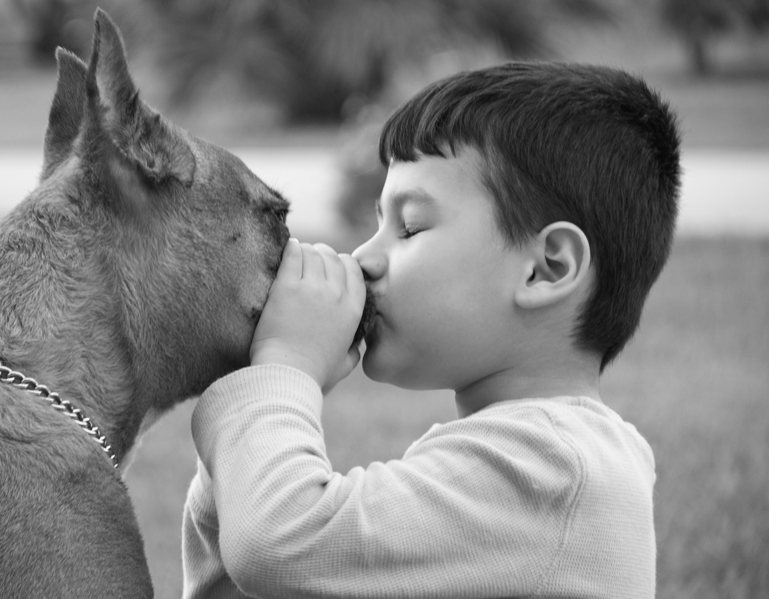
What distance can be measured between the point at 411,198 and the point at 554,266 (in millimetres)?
367

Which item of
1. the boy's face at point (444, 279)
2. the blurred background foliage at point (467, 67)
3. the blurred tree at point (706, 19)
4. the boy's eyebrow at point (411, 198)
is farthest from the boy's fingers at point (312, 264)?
the blurred tree at point (706, 19)

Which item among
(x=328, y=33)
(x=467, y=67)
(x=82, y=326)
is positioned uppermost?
(x=467, y=67)

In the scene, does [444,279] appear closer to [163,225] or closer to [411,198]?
[411,198]

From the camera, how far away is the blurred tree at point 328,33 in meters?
15.8

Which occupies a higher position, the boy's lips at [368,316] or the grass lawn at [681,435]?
the boy's lips at [368,316]

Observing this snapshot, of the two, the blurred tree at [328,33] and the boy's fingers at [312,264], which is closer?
the boy's fingers at [312,264]

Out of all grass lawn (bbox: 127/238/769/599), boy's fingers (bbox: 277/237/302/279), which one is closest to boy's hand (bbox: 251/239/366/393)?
boy's fingers (bbox: 277/237/302/279)

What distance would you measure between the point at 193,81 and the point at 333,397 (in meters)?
11.3

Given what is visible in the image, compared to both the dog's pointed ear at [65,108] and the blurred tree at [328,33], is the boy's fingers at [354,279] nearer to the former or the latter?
the dog's pointed ear at [65,108]

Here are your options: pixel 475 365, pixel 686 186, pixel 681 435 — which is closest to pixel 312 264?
pixel 475 365

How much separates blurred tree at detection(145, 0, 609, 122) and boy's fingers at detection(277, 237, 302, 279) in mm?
13783

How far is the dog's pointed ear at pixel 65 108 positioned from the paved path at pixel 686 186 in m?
5.65

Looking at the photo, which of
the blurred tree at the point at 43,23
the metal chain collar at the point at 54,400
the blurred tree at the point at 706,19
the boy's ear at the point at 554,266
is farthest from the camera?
the blurred tree at the point at 43,23

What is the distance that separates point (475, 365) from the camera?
239cm
